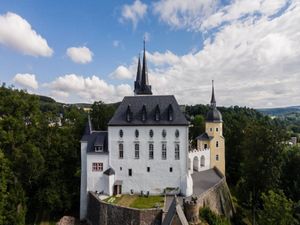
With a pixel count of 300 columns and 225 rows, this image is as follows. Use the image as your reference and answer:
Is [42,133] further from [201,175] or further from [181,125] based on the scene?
[201,175]

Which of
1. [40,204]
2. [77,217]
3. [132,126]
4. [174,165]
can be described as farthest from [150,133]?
[40,204]

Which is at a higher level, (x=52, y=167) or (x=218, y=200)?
(x=52, y=167)

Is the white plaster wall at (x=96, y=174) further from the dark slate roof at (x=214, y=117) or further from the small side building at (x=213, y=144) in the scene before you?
the dark slate roof at (x=214, y=117)

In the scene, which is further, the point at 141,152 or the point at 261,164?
the point at 261,164

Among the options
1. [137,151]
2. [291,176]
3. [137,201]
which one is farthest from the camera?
[291,176]

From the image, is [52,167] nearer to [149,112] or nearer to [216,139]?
[149,112]

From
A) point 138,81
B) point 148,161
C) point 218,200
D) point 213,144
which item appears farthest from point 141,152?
point 138,81

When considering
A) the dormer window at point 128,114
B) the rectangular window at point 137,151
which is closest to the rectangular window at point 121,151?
the rectangular window at point 137,151
